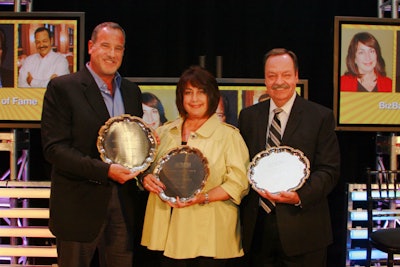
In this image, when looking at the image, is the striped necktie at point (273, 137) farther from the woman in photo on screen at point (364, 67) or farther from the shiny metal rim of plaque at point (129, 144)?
the woman in photo on screen at point (364, 67)

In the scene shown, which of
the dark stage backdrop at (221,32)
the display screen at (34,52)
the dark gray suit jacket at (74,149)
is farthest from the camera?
the dark stage backdrop at (221,32)

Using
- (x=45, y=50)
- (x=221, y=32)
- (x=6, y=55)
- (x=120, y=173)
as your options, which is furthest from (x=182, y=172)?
Result: (x=221, y=32)

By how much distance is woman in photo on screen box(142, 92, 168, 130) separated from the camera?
3.65 meters

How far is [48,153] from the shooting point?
7.88 ft

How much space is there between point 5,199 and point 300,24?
8.93ft

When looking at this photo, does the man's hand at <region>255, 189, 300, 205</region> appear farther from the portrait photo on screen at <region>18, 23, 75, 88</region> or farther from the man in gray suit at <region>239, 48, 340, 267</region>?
the portrait photo on screen at <region>18, 23, 75, 88</region>

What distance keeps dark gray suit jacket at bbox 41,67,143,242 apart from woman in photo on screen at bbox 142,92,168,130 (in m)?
1.18

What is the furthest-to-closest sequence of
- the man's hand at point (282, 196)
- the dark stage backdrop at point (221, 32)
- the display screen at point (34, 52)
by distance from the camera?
the dark stage backdrop at point (221, 32)
the display screen at point (34, 52)
the man's hand at point (282, 196)

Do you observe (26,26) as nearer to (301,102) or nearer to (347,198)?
(301,102)

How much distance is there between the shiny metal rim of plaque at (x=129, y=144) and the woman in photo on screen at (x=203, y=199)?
2.8 inches

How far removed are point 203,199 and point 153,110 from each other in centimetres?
146

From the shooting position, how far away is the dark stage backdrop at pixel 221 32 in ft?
13.6

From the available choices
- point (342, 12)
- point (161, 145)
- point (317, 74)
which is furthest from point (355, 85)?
point (161, 145)

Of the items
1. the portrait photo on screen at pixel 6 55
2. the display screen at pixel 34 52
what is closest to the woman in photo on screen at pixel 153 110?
the display screen at pixel 34 52
